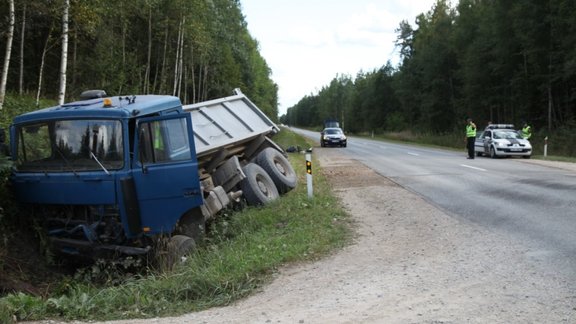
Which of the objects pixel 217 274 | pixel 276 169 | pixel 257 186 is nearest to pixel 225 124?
pixel 276 169

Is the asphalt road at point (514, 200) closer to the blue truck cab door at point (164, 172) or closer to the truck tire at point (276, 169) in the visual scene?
the truck tire at point (276, 169)

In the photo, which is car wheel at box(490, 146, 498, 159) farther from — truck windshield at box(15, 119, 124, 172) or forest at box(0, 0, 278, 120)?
truck windshield at box(15, 119, 124, 172)

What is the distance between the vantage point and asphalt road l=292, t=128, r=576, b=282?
290 inches

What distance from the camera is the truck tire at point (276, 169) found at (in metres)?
12.4

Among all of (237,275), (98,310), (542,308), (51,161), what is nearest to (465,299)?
(542,308)

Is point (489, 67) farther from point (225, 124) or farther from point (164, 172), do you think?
point (164, 172)

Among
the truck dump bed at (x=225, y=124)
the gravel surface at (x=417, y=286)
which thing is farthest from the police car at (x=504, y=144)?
the gravel surface at (x=417, y=286)

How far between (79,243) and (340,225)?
418 cm

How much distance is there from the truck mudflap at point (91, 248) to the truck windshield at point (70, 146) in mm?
1012

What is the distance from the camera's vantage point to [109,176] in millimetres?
7043

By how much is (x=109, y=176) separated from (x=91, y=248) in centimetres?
107

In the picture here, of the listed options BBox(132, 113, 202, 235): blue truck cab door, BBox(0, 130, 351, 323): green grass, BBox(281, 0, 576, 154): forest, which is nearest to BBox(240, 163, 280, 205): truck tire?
BBox(0, 130, 351, 323): green grass

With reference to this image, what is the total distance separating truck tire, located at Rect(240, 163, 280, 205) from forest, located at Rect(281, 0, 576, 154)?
2596cm

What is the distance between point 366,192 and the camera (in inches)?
514
